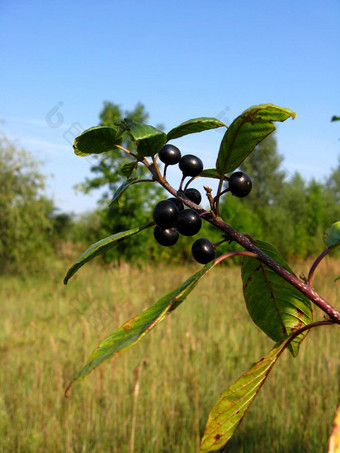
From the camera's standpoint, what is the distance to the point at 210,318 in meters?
3.69

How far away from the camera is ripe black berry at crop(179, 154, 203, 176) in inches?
18.5

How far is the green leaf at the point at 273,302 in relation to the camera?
0.56 metres

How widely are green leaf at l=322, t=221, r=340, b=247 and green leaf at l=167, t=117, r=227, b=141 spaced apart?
0.21m

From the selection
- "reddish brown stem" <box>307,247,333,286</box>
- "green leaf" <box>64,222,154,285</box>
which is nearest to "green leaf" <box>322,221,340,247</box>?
"reddish brown stem" <box>307,247,333,286</box>

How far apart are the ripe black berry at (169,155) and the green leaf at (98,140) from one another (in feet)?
0.17

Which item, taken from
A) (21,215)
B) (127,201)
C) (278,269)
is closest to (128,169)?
(278,269)

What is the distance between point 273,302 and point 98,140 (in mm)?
335

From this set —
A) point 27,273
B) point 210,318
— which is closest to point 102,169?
point 27,273

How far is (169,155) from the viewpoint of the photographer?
18.3 inches

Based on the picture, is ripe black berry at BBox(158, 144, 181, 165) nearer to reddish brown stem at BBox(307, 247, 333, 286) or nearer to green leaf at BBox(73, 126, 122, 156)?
green leaf at BBox(73, 126, 122, 156)

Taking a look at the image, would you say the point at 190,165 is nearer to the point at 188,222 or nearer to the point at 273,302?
the point at 188,222

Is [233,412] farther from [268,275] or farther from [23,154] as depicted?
[23,154]

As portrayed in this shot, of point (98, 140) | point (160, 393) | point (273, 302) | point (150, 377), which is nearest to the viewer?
point (98, 140)

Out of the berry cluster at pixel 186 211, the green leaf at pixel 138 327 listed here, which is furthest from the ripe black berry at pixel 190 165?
the green leaf at pixel 138 327
